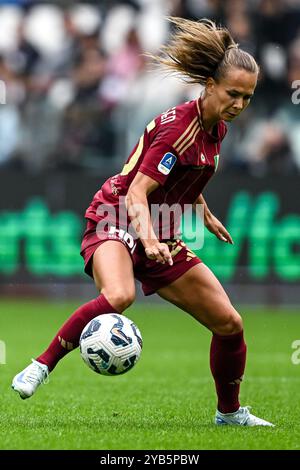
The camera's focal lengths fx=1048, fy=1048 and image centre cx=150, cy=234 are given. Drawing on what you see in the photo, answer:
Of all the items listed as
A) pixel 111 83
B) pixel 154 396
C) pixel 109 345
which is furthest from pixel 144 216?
pixel 111 83

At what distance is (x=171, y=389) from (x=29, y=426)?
217 cm

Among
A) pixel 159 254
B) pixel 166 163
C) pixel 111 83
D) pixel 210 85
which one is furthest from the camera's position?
pixel 111 83

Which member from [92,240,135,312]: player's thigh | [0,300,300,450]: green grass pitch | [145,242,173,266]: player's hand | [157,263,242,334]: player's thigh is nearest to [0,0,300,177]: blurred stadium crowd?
[0,300,300,450]: green grass pitch

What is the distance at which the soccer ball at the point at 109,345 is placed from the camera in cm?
548

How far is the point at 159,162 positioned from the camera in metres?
5.64

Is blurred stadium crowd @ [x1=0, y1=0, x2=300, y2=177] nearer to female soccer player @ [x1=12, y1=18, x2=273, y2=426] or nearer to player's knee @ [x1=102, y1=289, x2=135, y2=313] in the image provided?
female soccer player @ [x1=12, y1=18, x2=273, y2=426]

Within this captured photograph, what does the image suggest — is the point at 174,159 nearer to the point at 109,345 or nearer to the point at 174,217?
the point at 174,217

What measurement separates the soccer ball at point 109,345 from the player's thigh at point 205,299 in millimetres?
527

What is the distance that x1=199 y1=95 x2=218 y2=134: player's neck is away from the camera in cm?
587

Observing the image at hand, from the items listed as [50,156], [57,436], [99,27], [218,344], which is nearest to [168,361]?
[218,344]

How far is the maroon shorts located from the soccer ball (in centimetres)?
49

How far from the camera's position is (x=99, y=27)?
50.0 ft

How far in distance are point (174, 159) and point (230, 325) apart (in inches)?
40.7
